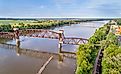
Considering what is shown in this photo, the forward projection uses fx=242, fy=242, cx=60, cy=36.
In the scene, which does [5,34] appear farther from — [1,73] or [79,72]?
[79,72]

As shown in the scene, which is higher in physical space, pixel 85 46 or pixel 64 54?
pixel 85 46

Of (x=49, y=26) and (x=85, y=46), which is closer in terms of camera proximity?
(x=85, y=46)

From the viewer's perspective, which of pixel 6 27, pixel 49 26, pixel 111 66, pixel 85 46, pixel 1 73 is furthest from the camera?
pixel 49 26

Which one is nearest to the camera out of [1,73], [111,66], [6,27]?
[111,66]

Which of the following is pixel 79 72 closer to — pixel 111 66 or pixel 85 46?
pixel 111 66

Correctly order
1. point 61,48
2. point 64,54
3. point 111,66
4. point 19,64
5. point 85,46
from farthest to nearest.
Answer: point 61,48
point 64,54
point 19,64
point 85,46
point 111,66

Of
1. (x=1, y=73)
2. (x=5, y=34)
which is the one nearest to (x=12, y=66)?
(x=1, y=73)

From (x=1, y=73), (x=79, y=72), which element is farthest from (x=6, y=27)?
(x=79, y=72)

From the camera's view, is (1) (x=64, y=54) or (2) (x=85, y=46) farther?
(1) (x=64, y=54)

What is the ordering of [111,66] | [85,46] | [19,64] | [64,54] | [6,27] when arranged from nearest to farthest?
[111,66] < [85,46] < [19,64] < [64,54] < [6,27]
